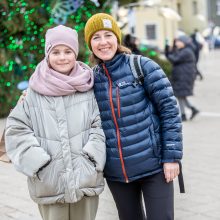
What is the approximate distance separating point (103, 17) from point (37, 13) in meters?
8.69

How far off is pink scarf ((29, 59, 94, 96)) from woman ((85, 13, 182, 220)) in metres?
0.14

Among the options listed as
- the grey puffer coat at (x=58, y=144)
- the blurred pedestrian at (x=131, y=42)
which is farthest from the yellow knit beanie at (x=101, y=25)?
the blurred pedestrian at (x=131, y=42)

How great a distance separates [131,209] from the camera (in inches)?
147

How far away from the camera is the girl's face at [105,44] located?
356 centimetres

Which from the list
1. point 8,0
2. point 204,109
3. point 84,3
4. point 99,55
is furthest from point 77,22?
point 99,55

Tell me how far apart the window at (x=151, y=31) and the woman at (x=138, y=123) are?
4757 cm

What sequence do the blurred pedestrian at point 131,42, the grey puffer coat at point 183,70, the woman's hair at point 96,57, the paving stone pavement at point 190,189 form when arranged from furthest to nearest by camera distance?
the blurred pedestrian at point 131,42 → the grey puffer coat at point 183,70 → the paving stone pavement at point 190,189 → the woman's hair at point 96,57

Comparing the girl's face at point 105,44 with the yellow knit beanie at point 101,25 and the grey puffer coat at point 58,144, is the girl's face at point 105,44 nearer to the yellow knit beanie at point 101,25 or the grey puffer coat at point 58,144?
the yellow knit beanie at point 101,25

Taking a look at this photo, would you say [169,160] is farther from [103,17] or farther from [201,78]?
[201,78]

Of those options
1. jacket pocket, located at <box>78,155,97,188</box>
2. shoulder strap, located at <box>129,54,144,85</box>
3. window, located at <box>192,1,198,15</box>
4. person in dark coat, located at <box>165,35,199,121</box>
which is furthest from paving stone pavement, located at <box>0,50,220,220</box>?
window, located at <box>192,1,198,15</box>

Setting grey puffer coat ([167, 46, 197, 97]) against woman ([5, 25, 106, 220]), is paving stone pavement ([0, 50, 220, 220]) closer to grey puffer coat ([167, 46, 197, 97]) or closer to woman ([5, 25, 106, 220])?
grey puffer coat ([167, 46, 197, 97])

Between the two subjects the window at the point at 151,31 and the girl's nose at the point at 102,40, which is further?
the window at the point at 151,31

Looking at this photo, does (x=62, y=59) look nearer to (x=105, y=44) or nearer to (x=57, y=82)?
(x=57, y=82)

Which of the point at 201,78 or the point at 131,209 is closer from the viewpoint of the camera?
the point at 131,209
